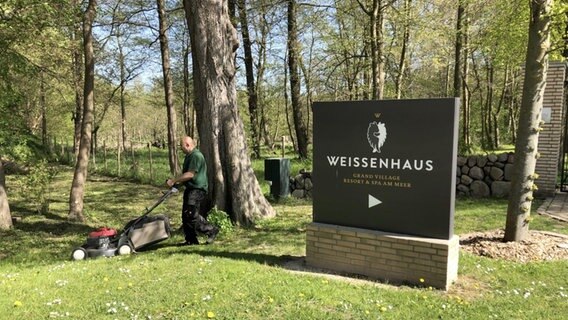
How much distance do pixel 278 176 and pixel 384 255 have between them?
262 inches

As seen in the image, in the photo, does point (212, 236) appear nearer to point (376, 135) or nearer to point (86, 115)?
point (376, 135)

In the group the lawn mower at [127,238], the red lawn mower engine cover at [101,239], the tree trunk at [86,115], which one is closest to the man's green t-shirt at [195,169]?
the lawn mower at [127,238]

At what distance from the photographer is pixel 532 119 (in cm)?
662

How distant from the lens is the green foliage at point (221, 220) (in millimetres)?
8156

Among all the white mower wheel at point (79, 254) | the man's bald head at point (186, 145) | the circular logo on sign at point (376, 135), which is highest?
the circular logo on sign at point (376, 135)

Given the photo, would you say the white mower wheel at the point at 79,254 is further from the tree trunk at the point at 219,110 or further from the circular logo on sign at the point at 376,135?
the circular logo on sign at the point at 376,135

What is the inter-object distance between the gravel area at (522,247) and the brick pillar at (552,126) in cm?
438

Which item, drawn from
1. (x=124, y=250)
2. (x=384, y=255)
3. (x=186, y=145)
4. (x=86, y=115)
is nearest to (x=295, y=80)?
(x=86, y=115)

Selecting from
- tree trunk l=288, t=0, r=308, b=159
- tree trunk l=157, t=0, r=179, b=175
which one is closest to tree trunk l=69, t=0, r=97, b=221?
tree trunk l=157, t=0, r=179, b=175

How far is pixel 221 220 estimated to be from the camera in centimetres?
828

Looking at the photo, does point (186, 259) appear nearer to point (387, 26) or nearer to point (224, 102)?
point (224, 102)

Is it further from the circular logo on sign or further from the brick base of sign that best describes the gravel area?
the circular logo on sign

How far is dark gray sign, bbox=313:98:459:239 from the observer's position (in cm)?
510

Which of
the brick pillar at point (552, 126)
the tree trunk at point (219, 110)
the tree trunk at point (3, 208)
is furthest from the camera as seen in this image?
the brick pillar at point (552, 126)
